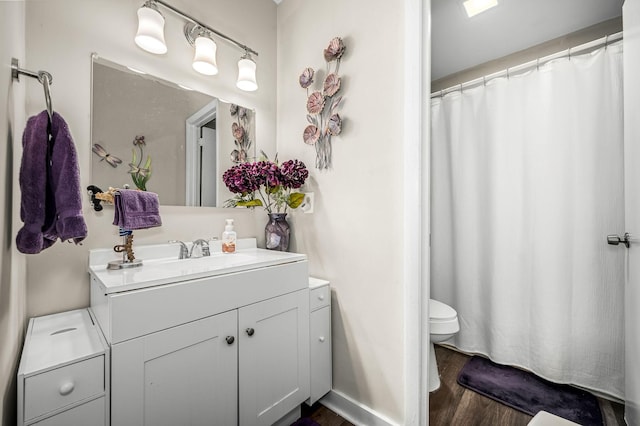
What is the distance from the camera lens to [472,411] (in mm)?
1520

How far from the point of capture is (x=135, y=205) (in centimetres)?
115

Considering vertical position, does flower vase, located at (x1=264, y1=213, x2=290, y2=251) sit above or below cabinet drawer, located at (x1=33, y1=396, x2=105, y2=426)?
above

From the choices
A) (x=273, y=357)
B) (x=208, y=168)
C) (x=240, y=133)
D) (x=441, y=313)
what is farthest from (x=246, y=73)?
(x=441, y=313)

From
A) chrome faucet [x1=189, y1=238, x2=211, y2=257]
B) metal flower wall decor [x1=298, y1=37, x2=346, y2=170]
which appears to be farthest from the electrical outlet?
chrome faucet [x1=189, y1=238, x2=211, y2=257]

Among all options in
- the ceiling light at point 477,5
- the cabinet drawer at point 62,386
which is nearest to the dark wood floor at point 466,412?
the cabinet drawer at point 62,386

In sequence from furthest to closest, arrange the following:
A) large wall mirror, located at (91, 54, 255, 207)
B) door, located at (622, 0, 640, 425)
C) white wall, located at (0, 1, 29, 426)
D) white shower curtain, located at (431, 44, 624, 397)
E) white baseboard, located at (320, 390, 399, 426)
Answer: white shower curtain, located at (431, 44, 624, 397), white baseboard, located at (320, 390, 399, 426), large wall mirror, located at (91, 54, 255, 207), door, located at (622, 0, 640, 425), white wall, located at (0, 1, 29, 426)

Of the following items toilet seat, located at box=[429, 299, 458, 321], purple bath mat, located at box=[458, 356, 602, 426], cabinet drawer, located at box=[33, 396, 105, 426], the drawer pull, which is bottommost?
purple bath mat, located at box=[458, 356, 602, 426]

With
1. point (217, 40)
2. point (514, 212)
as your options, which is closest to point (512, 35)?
point (514, 212)

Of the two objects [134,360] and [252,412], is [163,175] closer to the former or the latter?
[134,360]

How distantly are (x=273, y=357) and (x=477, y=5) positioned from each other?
7.46 feet

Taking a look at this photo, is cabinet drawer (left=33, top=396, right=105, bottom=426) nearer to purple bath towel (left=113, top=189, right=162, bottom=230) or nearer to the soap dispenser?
purple bath towel (left=113, top=189, right=162, bottom=230)

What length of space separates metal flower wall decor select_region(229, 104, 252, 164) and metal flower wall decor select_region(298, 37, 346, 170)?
1.23 feet

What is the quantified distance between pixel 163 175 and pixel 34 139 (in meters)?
0.64

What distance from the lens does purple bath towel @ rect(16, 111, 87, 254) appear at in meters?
0.75
